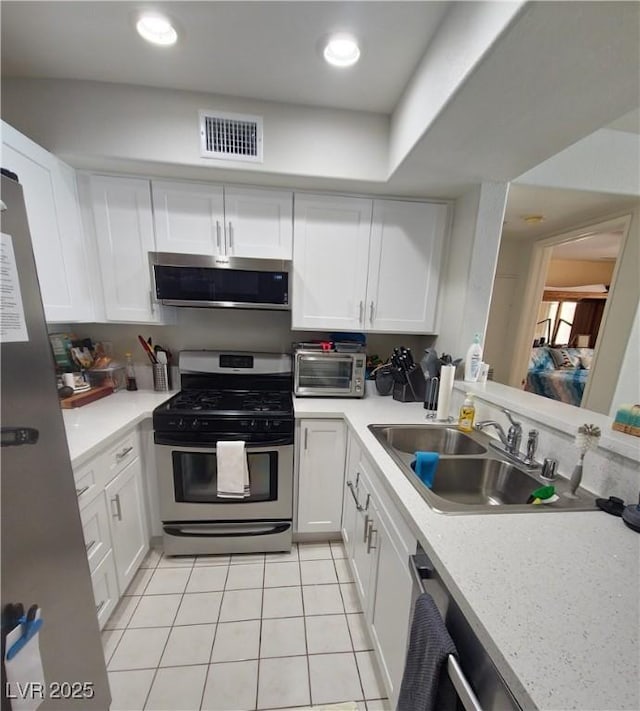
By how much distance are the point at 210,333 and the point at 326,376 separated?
941mm

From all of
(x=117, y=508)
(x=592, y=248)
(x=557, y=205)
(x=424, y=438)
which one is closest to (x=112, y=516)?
(x=117, y=508)

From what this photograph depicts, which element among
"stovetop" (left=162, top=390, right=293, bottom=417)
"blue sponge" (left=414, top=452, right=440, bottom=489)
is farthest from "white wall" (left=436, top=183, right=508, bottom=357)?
"stovetop" (left=162, top=390, right=293, bottom=417)

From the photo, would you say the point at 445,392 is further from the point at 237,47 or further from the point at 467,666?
the point at 237,47

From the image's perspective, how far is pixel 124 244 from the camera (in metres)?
1.69

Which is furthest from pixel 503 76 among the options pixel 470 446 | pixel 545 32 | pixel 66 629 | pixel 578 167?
pixel 66 629

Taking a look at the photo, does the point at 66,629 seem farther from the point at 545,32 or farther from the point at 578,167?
the point at 578,167

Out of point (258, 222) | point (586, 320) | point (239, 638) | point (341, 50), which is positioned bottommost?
point (239, 638)

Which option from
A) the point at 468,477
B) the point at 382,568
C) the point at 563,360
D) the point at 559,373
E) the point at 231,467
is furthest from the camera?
the point at 563,360

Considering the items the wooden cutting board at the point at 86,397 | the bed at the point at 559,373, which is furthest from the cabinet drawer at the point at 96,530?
the bed at the point at 559,373

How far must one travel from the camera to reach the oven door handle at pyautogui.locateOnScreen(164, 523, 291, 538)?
1.66m

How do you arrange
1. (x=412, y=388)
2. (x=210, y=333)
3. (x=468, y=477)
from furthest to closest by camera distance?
(x=210, y=333), (x=412, y=388), (x=468, y=477)

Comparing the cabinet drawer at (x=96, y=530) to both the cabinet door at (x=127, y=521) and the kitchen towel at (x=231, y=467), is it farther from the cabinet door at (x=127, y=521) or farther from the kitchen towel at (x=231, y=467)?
the kitchen towel at (x=231, y=467)

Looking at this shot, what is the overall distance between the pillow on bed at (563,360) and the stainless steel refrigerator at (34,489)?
504 cm

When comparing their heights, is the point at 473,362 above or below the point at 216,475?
above
